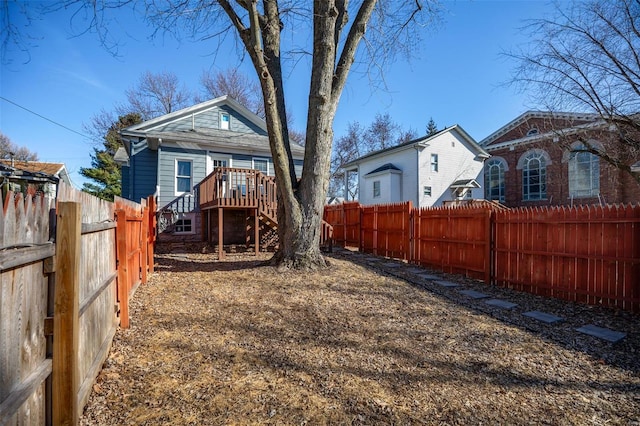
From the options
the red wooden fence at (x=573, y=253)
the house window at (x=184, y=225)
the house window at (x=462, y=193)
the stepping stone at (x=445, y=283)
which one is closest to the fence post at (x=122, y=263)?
the stepping stone at (x=445, y=283)

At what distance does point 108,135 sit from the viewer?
1028 inches

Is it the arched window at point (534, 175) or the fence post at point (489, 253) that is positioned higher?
the arched window at point (534, 175)

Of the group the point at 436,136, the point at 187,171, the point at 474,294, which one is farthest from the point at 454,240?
the point at 436,136

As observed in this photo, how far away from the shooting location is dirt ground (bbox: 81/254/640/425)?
244 cm

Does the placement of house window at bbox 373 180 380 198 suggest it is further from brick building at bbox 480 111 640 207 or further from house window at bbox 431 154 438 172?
brick building at bbox 480 111 640 207

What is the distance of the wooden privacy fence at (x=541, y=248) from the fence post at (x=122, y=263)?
6648 millimetres

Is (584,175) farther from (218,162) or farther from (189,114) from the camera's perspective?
(189,114)

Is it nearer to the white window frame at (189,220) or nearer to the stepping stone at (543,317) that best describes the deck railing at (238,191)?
the white window frame at (189,220)

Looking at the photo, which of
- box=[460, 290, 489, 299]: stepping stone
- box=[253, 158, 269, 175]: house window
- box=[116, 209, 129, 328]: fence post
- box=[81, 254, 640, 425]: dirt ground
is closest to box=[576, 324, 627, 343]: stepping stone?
box=[81, 254, 640, 425]: dirt ground

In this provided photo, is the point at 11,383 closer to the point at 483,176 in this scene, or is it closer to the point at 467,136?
the point at 467,136

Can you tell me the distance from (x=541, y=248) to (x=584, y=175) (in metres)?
16.9

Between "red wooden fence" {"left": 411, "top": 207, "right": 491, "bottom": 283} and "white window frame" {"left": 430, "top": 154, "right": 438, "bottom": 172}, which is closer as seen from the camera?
"red wooden fence" {"left": 411, "top": 207, "right": 491, "bottom": 283}

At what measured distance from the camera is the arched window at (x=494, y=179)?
22.7m

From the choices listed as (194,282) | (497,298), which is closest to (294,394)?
(194,282)
